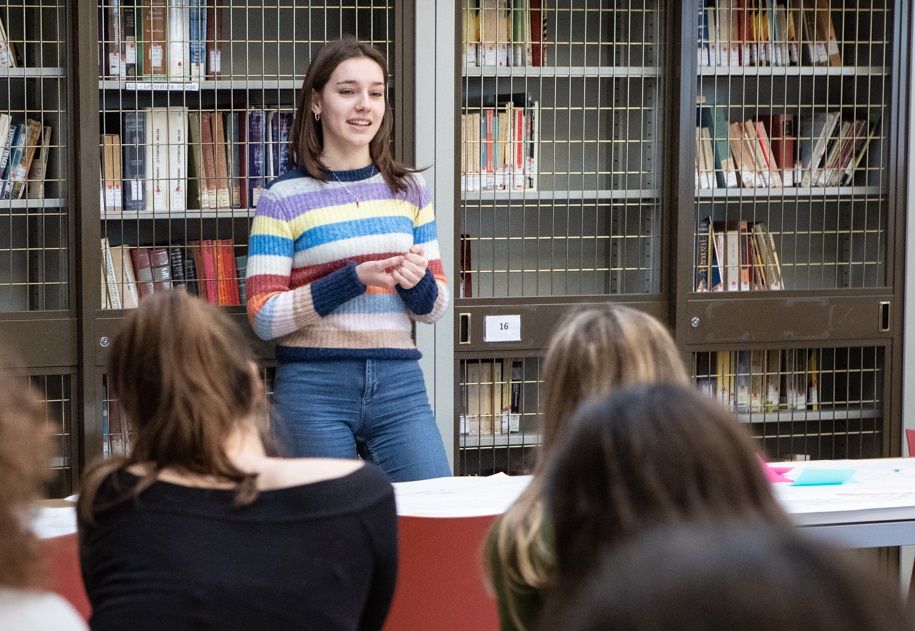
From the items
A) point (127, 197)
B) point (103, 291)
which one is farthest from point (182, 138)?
point (103, 291)

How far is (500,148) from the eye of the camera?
387cm

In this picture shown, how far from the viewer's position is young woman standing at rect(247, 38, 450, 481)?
3.06m

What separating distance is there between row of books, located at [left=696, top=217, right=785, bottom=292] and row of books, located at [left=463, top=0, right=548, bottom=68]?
83cm

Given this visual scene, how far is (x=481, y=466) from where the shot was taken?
412 cm

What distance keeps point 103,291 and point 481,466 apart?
1.40 metres

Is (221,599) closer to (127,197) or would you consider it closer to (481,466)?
(127,197)

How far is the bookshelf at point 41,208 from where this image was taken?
3.49 m

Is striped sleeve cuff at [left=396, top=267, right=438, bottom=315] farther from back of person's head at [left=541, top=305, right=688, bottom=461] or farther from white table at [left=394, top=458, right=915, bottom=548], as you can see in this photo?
back of person's head at [left=541, top=305, right=688, bottom=461]

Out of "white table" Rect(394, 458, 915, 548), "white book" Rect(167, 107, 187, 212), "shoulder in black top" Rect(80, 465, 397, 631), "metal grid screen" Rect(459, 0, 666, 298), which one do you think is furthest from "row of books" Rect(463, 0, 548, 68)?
"shoulder in black top" Rect(80, 465, 397, 631)

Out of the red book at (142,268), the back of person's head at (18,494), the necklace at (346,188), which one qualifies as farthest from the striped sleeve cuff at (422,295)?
the back of person's head at (18,494)

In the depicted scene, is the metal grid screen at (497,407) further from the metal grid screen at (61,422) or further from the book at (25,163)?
the book at (25,163)

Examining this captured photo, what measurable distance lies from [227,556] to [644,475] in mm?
703

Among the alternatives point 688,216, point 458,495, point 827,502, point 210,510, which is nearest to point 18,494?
point 210,510

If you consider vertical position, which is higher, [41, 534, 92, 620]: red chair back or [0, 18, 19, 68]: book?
[0, 18, 19, 68]: book
